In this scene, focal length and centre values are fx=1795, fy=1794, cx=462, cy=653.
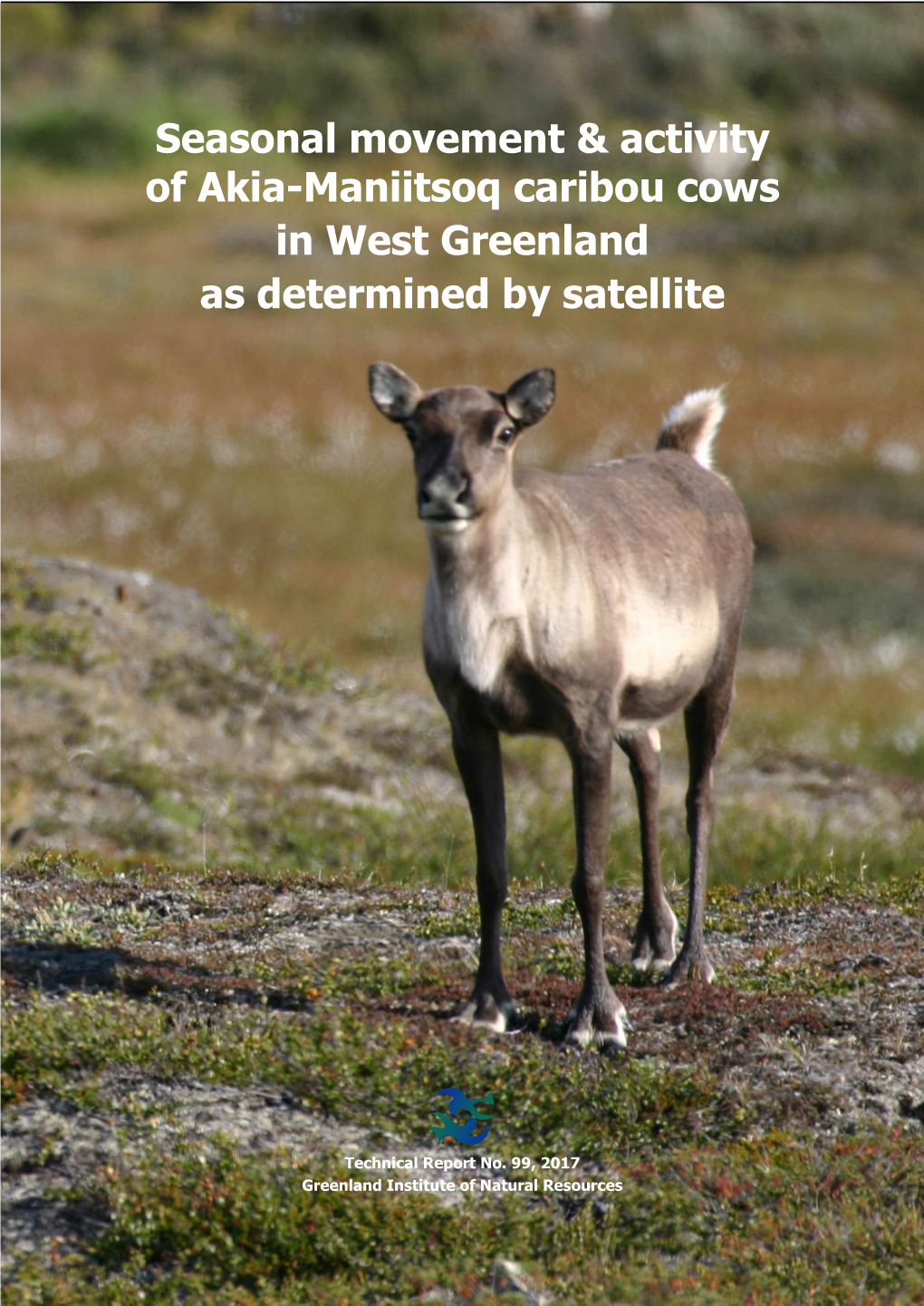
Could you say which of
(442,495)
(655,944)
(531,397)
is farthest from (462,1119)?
(531,397)

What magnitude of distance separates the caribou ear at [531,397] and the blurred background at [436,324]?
10987mm

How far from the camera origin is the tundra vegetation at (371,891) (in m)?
7.12

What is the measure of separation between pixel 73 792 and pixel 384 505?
1803cm

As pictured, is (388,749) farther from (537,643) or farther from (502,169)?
(502,169)

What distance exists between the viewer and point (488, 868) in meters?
8.43

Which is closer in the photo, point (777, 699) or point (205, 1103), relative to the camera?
point (205, 1103)

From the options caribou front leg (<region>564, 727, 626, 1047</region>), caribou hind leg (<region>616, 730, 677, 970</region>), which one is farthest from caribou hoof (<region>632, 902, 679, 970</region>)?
caribou front leg (<region>564, 727, 626, 1047</region>)

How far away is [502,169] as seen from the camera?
72.8 metres

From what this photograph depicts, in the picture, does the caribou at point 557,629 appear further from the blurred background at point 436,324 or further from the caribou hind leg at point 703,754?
the blurred background at point 436,324

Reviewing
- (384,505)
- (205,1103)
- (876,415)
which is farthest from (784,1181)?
(876,415)

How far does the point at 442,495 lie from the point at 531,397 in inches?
26.9

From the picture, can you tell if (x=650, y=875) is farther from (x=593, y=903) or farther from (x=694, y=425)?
(x=694, y=425)

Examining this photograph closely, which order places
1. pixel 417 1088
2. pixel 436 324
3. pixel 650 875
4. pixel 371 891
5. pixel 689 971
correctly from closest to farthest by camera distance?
pixel 417 1088, pixel 689 971, pixel 650 875, pixel 371 891, pixel 436 324

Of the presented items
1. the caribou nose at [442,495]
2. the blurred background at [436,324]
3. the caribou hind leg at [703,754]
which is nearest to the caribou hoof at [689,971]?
the caribou hind leg at [703,754]
